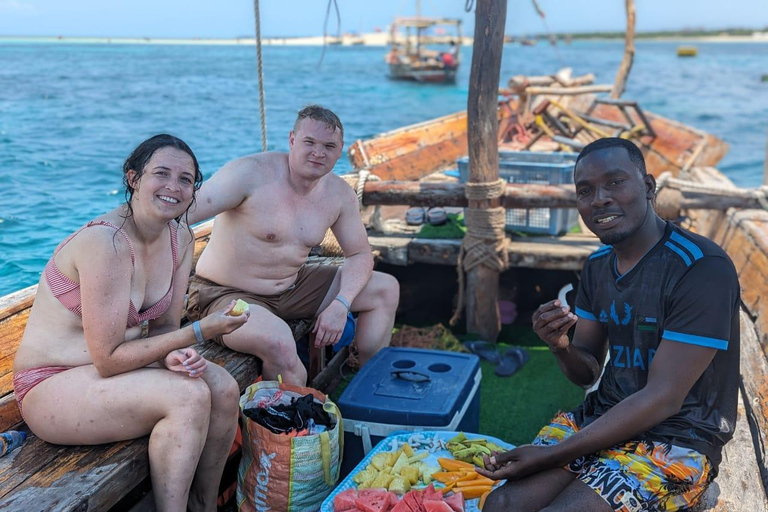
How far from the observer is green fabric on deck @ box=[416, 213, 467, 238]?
19.7 feet

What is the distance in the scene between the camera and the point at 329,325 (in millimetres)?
3672

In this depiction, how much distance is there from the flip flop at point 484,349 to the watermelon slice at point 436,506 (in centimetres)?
283

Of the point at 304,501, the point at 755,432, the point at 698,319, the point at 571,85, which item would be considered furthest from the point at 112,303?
the point at 571,85

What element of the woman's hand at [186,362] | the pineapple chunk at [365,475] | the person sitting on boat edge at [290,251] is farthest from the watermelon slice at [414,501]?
the person sitting on boat edge at [290,251]

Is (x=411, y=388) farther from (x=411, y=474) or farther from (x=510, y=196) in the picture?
(x=510, y=196)

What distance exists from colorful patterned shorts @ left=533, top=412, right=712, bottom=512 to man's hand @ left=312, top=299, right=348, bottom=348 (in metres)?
1.67

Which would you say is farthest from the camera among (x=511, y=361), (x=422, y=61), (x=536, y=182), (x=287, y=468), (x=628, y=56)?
(x=422, y=61)

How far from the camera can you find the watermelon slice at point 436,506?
Result: 8.13ft

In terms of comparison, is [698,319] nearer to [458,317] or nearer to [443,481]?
[443,481]

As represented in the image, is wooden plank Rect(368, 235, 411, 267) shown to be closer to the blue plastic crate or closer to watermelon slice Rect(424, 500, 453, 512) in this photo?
the blue plastic crate

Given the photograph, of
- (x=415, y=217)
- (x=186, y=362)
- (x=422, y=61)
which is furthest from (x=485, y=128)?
(x=422, y=61)

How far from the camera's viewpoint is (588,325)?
8.99 feet

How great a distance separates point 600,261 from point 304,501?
158 cm

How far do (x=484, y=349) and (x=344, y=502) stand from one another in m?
3.03
